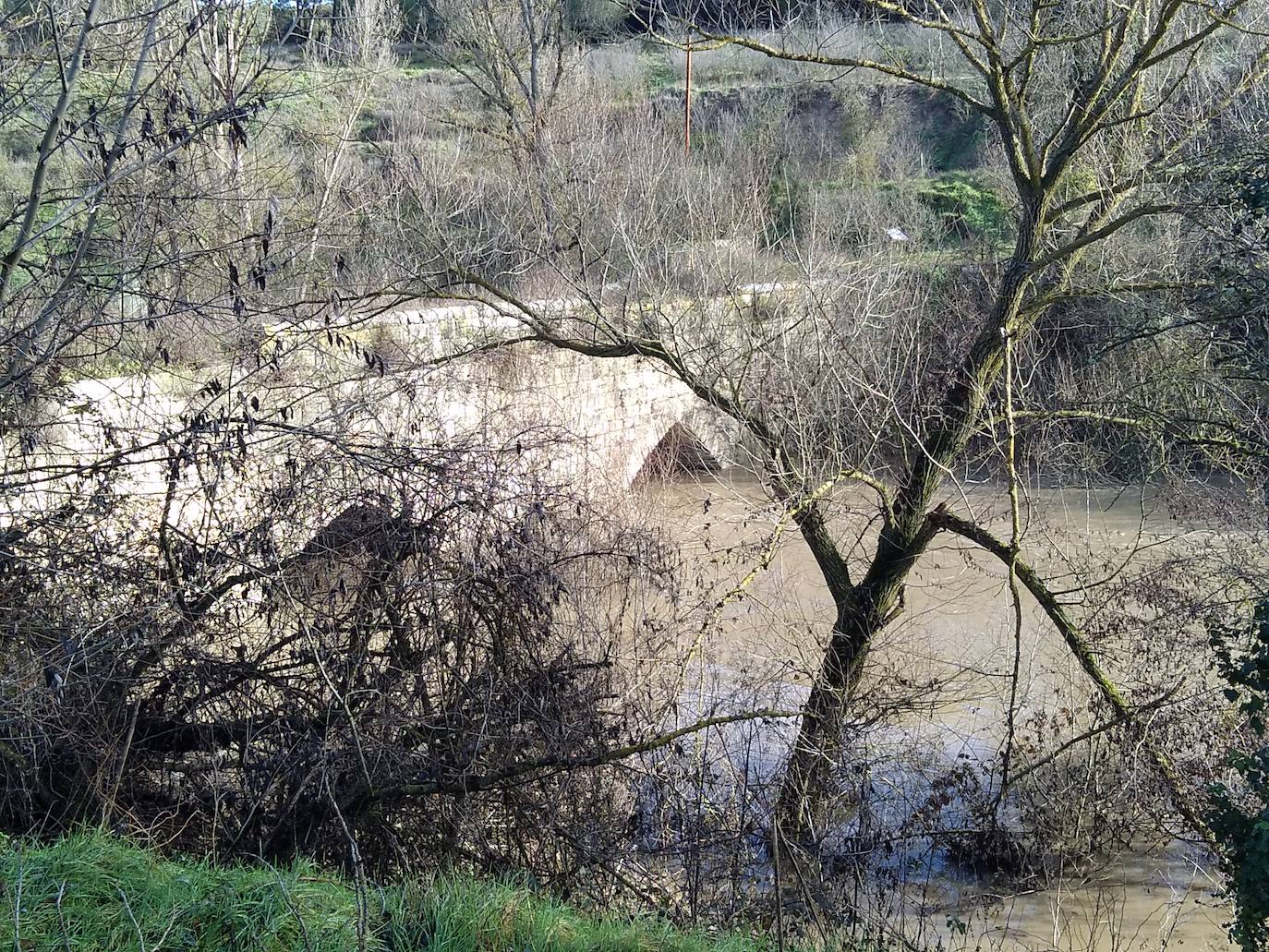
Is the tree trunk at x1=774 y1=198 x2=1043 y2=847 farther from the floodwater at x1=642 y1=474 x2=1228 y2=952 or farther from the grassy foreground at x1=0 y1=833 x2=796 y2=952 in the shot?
the grassy foreground at x1=0 y1=833 x2=796 y2=952

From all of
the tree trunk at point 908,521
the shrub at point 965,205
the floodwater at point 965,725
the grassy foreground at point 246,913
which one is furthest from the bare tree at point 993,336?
the shrub at point 965,205

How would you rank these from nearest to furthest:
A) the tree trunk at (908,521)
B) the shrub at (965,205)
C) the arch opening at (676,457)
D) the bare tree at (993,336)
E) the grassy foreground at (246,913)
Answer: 1. the grassy foreground at (246,913)
2. the bare tree at (993,336)
3. the tree trunk at (908,521)
4. the arch opening at (676,457)
5. the shrub at (965,205)

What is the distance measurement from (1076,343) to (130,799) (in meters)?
12.5

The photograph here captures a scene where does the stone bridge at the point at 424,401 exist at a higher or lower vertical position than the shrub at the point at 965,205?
lower

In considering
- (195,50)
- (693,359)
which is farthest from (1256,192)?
(195,50)

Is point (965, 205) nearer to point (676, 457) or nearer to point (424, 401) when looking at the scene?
point (676, 457)

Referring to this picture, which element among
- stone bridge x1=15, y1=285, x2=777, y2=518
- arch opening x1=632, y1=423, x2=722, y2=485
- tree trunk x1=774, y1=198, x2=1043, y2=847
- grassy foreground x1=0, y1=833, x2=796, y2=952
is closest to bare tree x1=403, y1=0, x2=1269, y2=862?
tree trunk x1=774, y1=198, x2=1043, y2=847

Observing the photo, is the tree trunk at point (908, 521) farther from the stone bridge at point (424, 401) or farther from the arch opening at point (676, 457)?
the arch opening at point (676, 457)

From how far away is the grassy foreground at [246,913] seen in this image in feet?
10.7

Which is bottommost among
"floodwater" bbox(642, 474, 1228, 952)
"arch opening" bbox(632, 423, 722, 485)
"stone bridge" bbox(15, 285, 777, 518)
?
"floodwater" bbox(642, 474, 1228, 952)

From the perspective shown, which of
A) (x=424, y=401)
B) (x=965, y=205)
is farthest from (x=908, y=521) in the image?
(x=965, y=205)

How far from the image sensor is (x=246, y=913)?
3383 mm

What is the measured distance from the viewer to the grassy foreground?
10.7 feet

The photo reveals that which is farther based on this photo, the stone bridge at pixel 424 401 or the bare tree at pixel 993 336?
the bare tree at pixel 993 336
